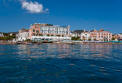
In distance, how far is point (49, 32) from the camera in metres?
141

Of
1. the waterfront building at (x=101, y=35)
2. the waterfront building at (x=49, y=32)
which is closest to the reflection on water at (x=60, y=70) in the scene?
the waterfront building at (x=49, y=32)

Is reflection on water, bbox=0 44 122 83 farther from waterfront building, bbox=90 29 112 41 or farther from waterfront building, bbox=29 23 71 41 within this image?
waterfront building, bbox=90 29 112 41

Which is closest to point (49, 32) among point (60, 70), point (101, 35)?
point (101, 35)

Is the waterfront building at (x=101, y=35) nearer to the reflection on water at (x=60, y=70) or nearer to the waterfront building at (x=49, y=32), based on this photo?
the waterfront building at (x=49, y=32)

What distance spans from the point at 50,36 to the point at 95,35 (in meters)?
51.8

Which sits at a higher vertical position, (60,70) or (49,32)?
(49,32)

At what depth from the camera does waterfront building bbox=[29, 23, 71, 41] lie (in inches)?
5319

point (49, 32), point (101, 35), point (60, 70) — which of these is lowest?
point (60, 70)

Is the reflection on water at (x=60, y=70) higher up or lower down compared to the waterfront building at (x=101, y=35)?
lower down

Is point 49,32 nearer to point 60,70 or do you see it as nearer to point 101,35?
point 101,35

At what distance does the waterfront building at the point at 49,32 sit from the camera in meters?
135

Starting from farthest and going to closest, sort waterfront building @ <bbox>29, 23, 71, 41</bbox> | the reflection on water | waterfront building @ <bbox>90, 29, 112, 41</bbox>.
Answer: waterfront building @ <bbox>90, 29, 112, 41</bbox>
waterfront building @ <bbox>29, 23, 71, 41</bbox>
the reflection on water

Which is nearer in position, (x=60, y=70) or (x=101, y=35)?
(x=60, y=70)

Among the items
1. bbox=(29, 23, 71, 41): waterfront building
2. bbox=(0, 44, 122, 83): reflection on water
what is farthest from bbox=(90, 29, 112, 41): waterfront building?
bbox=(0, 44, 122, 83): reflection on water
